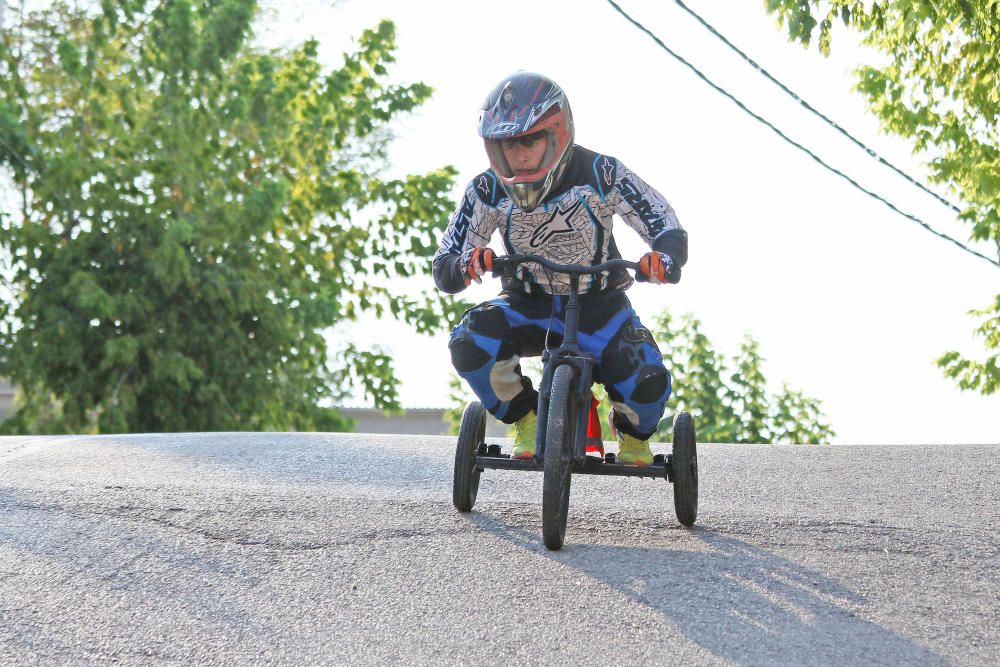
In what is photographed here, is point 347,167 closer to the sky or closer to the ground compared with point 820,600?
closer to the sky

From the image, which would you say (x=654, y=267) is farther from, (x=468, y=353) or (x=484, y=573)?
(x=484, y=573)

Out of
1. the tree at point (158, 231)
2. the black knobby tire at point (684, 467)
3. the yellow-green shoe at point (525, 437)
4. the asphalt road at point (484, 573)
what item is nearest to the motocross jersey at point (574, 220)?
the yellow-green shoe at point (525, 437)

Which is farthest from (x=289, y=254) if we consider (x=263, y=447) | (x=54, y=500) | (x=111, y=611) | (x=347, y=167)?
(x=111, y=611)

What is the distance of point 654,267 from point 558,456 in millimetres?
905

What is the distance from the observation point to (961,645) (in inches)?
173

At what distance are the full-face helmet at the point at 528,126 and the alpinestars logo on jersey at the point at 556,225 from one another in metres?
0.11

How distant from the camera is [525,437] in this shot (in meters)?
5.89

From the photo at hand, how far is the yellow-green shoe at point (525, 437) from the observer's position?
5715 mm

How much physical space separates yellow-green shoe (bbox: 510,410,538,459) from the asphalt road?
35 cm

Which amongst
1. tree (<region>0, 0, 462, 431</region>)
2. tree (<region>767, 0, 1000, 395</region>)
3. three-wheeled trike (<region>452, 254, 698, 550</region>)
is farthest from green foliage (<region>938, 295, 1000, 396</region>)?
three-wheeled trike (<region>452, 254, 698, 550</region>)

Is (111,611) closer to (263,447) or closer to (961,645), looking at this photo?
(961,645)

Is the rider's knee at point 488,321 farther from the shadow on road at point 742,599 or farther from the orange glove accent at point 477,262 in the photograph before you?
the shadow on road at point 742,599

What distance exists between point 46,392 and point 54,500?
48.5 ft

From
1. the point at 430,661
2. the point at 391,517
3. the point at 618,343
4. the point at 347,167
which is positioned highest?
the point at 347,167
